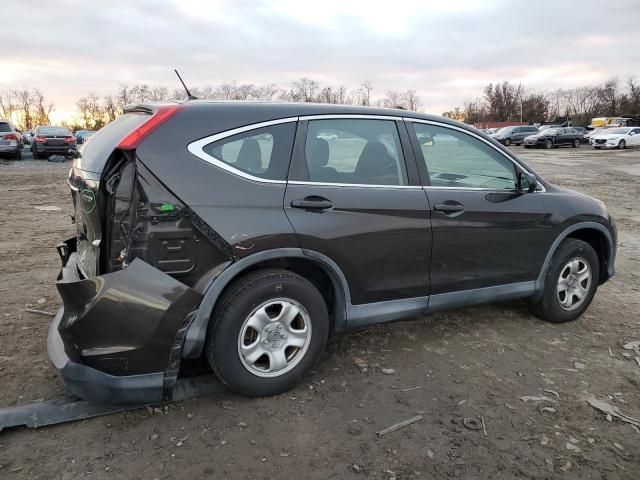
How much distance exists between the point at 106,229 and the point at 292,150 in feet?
3.83

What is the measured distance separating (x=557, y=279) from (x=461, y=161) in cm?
137

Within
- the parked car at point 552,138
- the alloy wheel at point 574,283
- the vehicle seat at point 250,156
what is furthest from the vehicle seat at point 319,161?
the parked car at point 552,138

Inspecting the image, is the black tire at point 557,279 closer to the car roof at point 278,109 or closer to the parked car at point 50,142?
the car roof at point 278,109

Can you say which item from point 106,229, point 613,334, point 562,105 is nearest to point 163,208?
point 106,229

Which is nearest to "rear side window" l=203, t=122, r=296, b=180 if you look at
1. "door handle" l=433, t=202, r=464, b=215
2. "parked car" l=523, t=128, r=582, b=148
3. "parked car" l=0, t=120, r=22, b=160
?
"door handle" l=433, t=202, r=464, b=215

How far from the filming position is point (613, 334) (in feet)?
13.6

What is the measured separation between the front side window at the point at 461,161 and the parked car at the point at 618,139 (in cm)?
3682

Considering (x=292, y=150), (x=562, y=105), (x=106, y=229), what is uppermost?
(x=562, y=105)

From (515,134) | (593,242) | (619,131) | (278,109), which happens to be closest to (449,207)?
(278,109)

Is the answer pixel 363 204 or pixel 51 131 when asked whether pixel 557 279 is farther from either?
pixel 51 131

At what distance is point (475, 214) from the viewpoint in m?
3.63

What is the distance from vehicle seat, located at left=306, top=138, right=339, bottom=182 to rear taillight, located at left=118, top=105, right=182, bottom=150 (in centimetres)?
82

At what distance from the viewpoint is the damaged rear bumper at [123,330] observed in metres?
2.60

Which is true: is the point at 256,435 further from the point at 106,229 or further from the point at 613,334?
the point at 613,334
